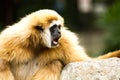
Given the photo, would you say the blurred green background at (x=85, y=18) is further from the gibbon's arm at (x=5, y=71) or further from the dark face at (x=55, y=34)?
the gibbon's arm at (x=5, y=71)

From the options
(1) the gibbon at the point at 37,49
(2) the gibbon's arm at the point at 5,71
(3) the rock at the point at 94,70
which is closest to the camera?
(3) the rock at the point at 94,70

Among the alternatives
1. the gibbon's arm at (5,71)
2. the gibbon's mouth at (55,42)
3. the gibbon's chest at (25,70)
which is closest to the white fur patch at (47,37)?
the gibbon's mouth at (55,42)

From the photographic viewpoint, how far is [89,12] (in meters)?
40.1

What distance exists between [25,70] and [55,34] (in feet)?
3.28

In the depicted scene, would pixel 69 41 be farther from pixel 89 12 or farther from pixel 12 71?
pixel 89 12

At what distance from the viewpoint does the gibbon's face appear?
1400 centimetres

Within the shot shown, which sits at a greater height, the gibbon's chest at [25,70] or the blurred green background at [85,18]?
the gibbon's chest at [25,70]

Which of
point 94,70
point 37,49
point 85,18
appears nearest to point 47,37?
point 37,49

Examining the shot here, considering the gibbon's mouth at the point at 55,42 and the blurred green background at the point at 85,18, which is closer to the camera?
the gibbon's mouth at the point at 55,42

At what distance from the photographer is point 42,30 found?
560 inches

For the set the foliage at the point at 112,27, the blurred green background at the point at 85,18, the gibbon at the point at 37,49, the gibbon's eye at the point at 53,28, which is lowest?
the blurred green background at the point at 85,18

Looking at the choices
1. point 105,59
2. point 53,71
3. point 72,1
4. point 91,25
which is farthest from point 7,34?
point 91,25

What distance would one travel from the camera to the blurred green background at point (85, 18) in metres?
25.1

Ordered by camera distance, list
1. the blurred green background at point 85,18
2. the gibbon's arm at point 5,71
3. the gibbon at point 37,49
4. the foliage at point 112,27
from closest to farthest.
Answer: the gibbon's arm at point 5,71, the gibbon at point 37,49, the foliage at point 112,27, the blurred green background at point 85,18
